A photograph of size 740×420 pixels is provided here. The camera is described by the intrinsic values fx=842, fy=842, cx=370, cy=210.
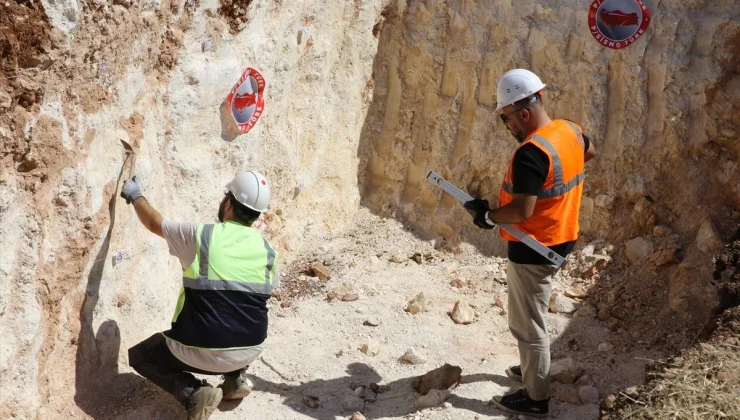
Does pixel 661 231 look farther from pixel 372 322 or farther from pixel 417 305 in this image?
pixel 372 322

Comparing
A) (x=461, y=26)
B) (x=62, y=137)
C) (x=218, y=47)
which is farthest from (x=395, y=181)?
(x=62, y=137)

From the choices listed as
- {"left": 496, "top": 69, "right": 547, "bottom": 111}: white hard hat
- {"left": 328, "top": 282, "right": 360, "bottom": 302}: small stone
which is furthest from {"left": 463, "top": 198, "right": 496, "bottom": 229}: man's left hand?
{"left": 328, "top": 282, "right": 360, "bottom": 302}: small stone

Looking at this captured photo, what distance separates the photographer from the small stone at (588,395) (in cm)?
467

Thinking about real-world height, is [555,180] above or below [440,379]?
above

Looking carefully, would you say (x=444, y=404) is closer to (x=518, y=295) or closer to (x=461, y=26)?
(x=518, y=295)

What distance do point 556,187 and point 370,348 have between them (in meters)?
1.67

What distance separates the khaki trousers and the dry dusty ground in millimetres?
258

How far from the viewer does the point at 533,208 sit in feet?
13.7

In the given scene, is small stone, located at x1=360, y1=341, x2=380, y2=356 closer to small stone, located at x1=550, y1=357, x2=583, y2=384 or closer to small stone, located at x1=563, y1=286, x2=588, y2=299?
small stone, located at x1=550, y1=357, x2=583, y2=384

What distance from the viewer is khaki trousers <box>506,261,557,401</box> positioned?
4.38 meters

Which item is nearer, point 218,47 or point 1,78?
point 1,78

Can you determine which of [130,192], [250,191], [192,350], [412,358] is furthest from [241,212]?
[412,358]

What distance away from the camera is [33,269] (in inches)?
161

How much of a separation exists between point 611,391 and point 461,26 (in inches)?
119
